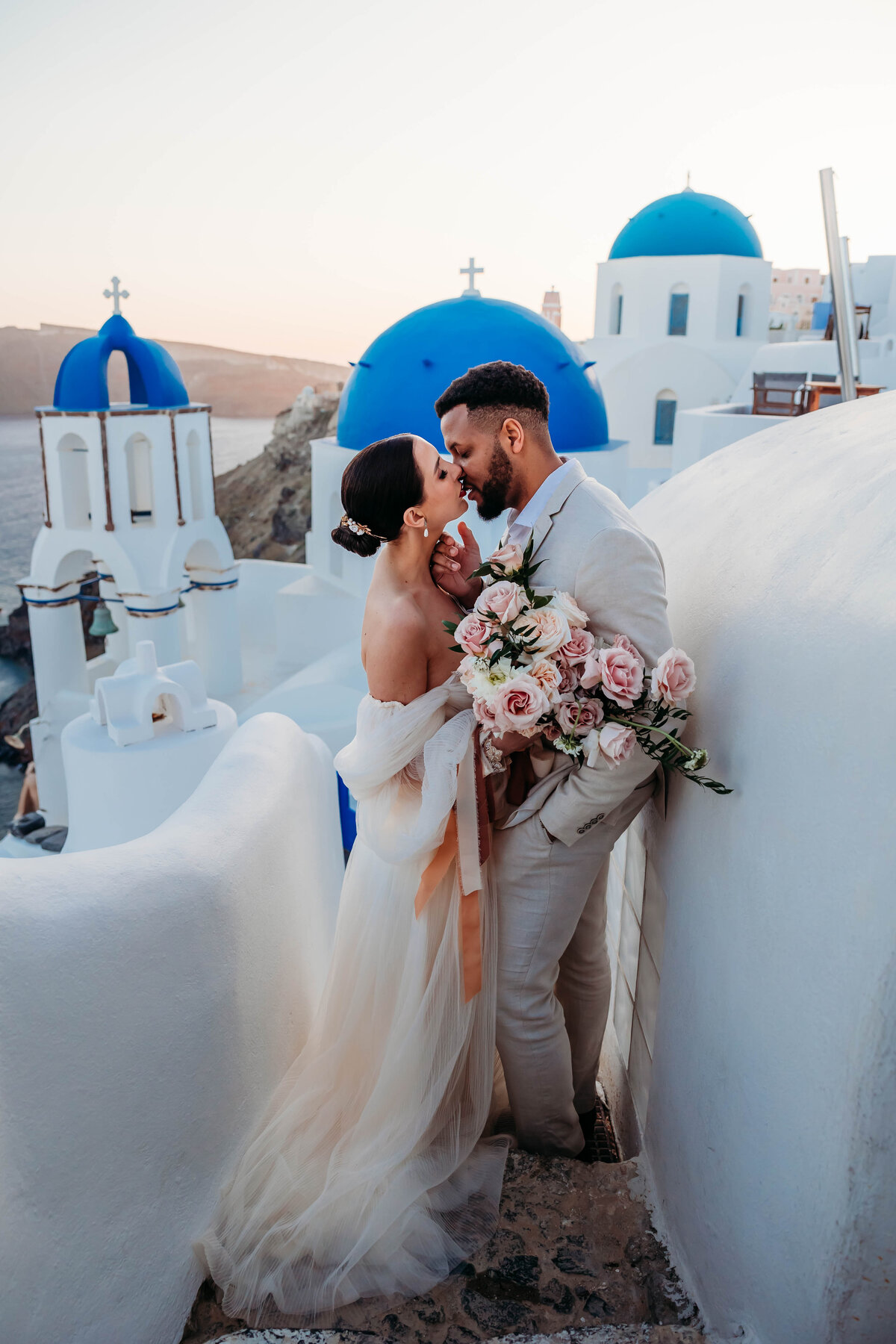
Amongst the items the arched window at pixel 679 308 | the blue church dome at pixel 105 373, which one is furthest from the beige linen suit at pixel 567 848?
the arched window at pixel 679 308

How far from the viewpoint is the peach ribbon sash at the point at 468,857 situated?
2.48 metres

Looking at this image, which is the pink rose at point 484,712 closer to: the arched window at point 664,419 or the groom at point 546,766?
the groom at point 546,766

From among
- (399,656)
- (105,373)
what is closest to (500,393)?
(399,656)

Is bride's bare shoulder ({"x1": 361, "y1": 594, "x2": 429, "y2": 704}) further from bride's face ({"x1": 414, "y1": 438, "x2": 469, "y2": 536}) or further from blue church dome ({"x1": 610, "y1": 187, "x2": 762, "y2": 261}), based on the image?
blue church dome ({"x1": 610, "y1": 187, "x2": 762, "y2": 261})

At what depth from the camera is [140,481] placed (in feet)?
38.7

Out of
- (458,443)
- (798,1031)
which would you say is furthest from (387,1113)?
(458,443)

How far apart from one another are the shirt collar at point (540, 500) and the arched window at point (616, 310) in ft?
65.9

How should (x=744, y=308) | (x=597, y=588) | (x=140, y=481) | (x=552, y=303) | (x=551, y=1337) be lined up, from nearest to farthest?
(x=551, y=1337) < (x=597, y=588) < (x=140, y=481) < (x=744, y=308) < (x=552, y=303)

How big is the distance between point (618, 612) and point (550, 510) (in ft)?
1.17

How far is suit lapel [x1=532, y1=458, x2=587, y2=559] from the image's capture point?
8.00 feet

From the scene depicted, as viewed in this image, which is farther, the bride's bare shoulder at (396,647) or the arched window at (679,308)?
the arched window at (679,308)

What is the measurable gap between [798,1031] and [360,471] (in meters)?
1.72

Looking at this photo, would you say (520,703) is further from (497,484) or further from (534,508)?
(497,484)

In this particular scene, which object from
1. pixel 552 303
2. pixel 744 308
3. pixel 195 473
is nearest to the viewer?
pixel 195 473
